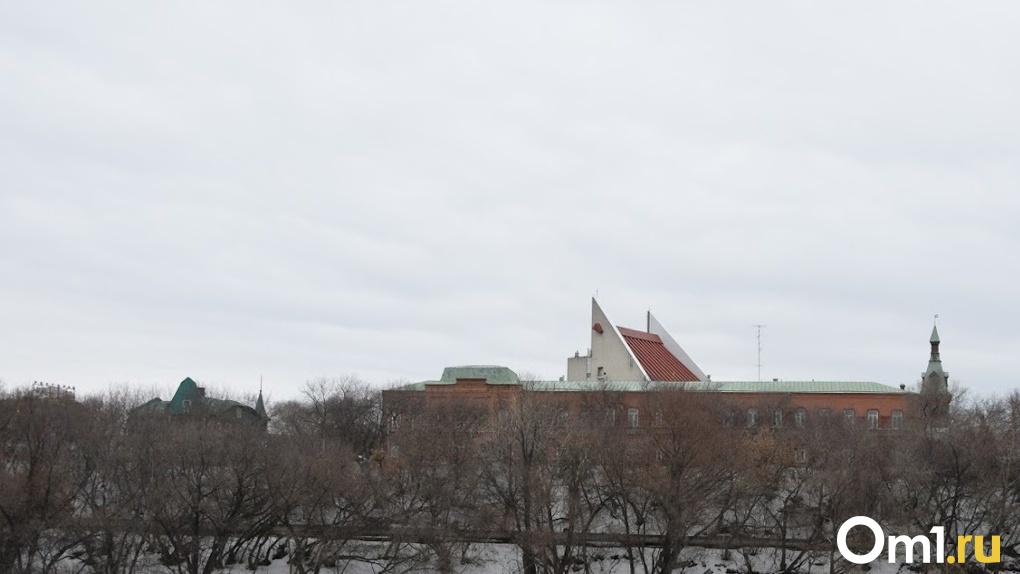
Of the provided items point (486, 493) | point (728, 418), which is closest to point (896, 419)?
point (728, 418)

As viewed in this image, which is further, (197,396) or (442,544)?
(197,396)

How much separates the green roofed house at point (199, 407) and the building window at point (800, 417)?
33953 millimetres

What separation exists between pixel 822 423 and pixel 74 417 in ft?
136

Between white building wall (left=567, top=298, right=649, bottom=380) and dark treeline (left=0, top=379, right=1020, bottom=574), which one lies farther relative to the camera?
white building wall (left=567, top=298, right=649, bottom=380)

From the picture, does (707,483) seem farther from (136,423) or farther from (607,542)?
(136,423)

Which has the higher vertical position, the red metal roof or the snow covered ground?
the red metal roof

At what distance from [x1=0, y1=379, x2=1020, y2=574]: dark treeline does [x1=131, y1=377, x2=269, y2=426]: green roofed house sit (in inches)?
736

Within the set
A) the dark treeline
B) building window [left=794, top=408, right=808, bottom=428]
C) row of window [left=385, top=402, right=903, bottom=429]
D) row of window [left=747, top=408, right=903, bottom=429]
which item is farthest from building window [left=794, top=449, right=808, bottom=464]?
row of window [left=747, top=408, right=903, bottom=429]

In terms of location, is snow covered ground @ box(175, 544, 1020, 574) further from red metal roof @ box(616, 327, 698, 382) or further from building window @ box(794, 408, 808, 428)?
red metal roof @ box(616, 327, 698, 382)

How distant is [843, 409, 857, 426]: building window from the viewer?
266 ft

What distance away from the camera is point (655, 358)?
336 feet

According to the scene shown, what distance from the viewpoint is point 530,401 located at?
6712cm

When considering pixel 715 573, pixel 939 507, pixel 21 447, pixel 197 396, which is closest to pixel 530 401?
pixel 715 573

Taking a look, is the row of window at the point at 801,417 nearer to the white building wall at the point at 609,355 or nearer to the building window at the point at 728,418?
the building window at the point at 728,418
